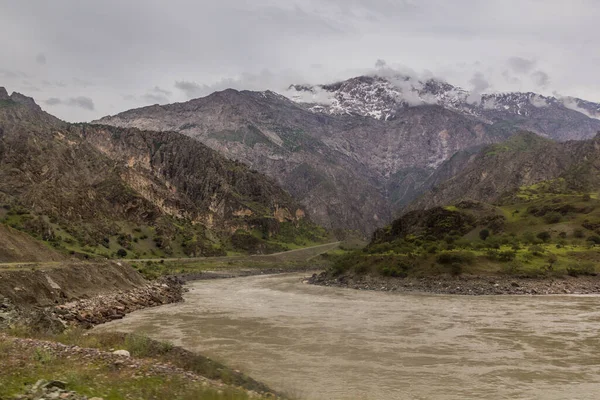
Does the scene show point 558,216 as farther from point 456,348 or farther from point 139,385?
point 139,385

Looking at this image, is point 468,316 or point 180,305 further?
point 180,305

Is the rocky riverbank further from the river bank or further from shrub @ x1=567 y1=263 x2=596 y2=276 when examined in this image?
the river bank

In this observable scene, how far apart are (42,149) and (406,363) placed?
17223 centimetres

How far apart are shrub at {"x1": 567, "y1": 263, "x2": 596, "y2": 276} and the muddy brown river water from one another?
1627 centimetres

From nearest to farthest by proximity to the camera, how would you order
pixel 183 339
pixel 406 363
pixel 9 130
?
pixel 406 363
pixel 183 339
pixel 9 130

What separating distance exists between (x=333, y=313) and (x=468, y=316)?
14.1 meters

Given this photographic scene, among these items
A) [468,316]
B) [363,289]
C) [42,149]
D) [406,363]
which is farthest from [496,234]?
[42,149]

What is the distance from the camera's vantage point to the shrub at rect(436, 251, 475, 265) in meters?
83.8

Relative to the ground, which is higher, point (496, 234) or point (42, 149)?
point (42, 149)

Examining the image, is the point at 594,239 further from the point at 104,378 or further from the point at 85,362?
the point at 104,378

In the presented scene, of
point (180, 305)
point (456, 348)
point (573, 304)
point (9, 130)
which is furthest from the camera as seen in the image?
point (9, 130)

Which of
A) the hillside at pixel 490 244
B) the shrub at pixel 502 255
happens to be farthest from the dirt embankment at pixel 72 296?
the shrub at pixel 502 255

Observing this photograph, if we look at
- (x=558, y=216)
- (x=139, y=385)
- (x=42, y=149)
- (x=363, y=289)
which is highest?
(x=42, y=149)

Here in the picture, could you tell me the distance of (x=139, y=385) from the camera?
1538cm
